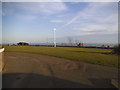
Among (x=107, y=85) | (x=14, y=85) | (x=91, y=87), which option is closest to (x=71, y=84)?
(x=91, y=87)

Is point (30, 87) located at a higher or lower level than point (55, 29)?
lower

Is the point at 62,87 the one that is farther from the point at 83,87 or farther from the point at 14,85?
the point at 14,85

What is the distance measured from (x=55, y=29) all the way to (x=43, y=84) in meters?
40.1

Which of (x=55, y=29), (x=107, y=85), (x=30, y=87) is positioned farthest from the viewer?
(x=55, y=29)

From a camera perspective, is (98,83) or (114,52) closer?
(98,83)

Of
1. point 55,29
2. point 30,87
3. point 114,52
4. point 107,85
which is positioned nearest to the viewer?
point 30,87

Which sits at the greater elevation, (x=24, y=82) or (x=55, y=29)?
(x=55, y=29)

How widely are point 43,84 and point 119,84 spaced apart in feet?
10.4

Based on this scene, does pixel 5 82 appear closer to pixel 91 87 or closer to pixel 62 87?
pixel 62 87

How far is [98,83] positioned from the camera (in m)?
4.42

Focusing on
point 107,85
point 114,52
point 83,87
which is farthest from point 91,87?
point 114,52

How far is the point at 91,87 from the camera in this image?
4062mm

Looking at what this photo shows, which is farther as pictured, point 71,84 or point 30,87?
point 71,84

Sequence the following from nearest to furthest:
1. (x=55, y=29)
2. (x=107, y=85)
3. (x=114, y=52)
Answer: (x=107, y=85)
(x=114, y=52)
(x=55, y=29)
